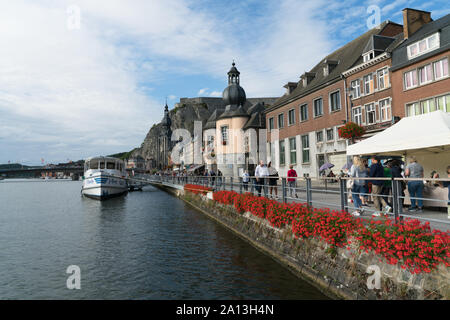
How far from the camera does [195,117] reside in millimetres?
111812

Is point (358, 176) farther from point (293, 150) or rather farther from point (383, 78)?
point (293, 150)

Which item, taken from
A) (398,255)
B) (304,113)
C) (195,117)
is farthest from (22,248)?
(195,117)

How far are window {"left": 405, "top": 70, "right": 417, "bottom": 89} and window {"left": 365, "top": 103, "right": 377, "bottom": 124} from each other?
3548 mm

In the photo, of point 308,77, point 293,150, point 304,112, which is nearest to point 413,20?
point 308,77

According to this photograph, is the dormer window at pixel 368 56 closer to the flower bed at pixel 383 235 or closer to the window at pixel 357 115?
the window at pixel 357 115

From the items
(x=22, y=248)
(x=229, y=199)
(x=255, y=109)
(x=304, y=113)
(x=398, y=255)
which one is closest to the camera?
(x=398, y=255)

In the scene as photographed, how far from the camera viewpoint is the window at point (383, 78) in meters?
25.3

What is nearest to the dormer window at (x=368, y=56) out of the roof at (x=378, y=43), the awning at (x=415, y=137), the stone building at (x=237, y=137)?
the roof at (x=378, y=43)

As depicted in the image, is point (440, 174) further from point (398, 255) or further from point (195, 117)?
point (195, 117)

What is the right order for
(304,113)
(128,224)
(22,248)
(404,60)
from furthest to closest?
(304,113)
(404,60)
(128,224)
(22,248)

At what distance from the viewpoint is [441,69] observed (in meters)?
20.8

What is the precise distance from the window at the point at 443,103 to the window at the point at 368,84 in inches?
238

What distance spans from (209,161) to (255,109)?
13.2 meters
